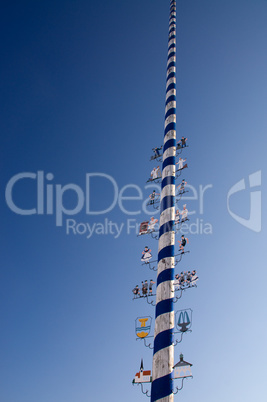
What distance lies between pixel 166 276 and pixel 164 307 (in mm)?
887

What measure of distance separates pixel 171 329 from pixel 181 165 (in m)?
5.90

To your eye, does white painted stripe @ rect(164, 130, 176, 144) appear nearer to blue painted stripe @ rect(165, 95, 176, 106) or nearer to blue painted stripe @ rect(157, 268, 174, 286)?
blue painted stripe @ rect(165, 95, 176, 106)

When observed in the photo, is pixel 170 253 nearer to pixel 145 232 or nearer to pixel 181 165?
pixel 145 232

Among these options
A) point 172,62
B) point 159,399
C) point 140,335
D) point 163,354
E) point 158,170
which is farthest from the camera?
point 172,62

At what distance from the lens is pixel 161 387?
7.46 meters

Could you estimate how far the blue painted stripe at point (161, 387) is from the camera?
738 cm

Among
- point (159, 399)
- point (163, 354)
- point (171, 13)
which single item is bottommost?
point (159, 399)

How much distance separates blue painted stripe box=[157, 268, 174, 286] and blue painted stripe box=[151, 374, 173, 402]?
94.5 inches

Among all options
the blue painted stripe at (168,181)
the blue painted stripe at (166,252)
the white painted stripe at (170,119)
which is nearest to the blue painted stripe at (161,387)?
the blue painted stripe at (166,252)

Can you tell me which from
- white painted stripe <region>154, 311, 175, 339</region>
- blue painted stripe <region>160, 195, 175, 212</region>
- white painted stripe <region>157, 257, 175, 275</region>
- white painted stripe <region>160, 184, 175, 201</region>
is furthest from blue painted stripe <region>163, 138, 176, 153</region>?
white painted stripe <region>154, 311, 175, 339</region>

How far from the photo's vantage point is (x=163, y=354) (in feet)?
25.7

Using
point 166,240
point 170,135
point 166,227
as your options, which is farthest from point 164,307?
point 170,135

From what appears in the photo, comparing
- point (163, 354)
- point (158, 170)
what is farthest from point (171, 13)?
point (163, 354)

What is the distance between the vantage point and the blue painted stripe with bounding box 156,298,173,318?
8453 millimetres
